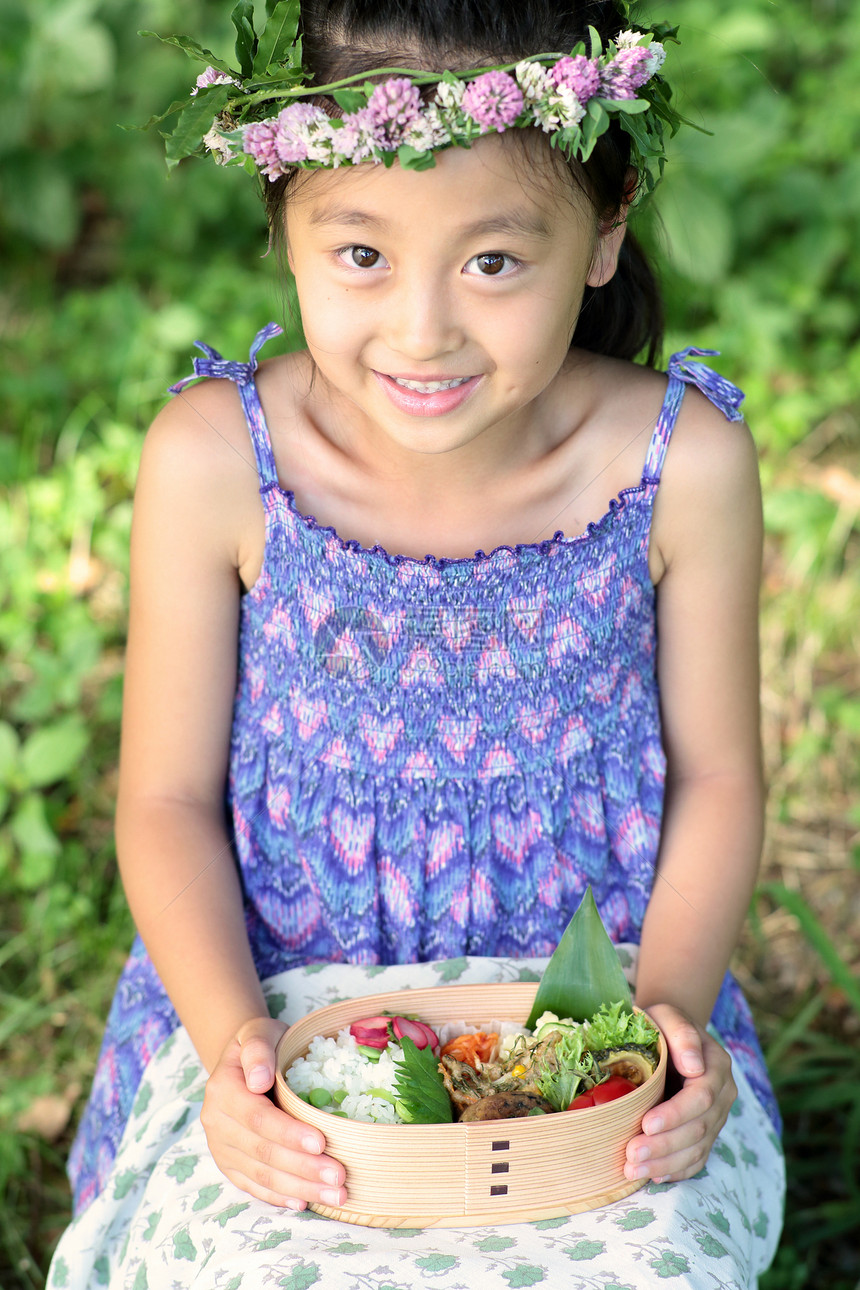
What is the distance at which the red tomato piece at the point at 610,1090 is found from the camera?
1.25 metres

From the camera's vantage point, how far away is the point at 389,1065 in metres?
1.26

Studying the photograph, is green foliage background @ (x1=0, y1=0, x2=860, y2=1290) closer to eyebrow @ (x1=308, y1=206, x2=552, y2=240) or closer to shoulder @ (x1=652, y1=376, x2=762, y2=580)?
shoulder @ (x1=652, y1=376, x2=762, y2=580)

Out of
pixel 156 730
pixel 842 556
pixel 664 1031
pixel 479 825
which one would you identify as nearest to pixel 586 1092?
pixel 664 1031

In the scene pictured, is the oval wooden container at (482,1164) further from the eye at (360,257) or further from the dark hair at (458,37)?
the dark hair at (458,37)

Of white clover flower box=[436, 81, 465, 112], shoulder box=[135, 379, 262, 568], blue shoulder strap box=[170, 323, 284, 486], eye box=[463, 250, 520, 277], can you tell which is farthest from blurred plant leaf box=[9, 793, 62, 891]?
white clover flower box=[436, 81, 465, 112]

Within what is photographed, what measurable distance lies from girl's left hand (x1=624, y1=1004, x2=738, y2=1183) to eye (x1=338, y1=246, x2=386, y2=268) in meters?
0.84

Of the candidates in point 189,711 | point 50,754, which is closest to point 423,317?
point 189,711

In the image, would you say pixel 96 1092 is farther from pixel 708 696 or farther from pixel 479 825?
pixel 708 696

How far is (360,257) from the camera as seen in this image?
1.30m

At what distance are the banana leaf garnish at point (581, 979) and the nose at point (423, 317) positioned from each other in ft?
1.89

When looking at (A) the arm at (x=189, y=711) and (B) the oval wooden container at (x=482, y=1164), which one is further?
(A) the arm at (x=189, y=711)

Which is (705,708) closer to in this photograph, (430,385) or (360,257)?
(430,385)

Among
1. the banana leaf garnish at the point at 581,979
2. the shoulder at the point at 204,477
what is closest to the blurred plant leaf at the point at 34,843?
the shoulder at the point at 204,477

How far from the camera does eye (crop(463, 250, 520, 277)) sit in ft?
4.18
